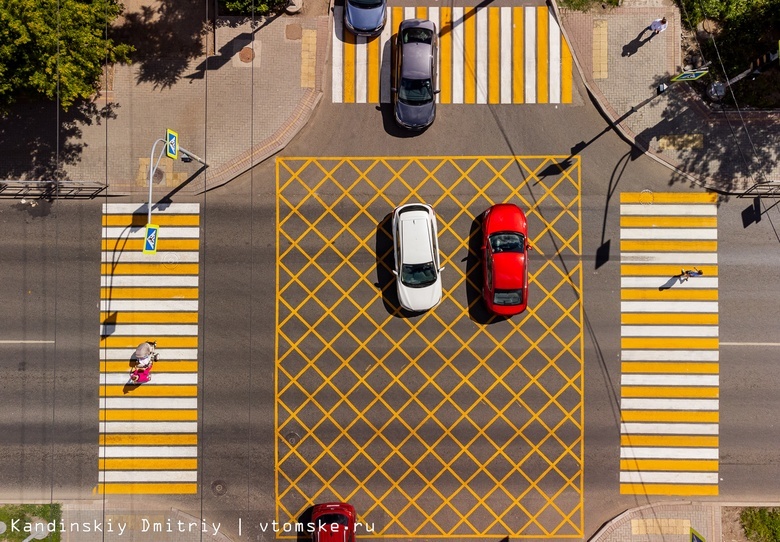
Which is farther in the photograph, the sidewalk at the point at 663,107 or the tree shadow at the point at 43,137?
the tree shadow at the point at 43,137

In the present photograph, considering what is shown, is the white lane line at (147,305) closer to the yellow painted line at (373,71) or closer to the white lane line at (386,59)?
the yellow painted line at (373,71)

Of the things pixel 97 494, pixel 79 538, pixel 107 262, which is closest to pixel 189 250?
pixel 107 262

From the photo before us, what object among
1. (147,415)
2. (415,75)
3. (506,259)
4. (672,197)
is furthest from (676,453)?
(147,415)

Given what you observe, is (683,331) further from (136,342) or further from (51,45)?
(51,45)

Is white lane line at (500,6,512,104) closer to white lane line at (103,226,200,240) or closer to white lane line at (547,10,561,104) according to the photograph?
white lane line at (547,10,561,104)

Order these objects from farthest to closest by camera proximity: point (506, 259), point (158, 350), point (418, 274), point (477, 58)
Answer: point (477, 58), point (158, 350), point (418, 274), point (506, 259)

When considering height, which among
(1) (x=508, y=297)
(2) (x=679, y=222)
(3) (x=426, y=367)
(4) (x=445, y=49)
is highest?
(4) (x=445, y=49)

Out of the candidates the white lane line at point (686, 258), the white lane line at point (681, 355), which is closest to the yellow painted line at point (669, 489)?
the white lane line at point (681, 355)

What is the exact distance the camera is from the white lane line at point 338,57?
2355 cm

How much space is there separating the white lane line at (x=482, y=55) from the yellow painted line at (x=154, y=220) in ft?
47.8

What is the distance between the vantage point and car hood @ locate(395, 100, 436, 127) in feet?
74.4

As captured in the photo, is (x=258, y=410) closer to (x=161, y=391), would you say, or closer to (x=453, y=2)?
(x=161, y=391)

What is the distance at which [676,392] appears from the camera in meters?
22.8

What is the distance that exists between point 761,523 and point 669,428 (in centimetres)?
594
